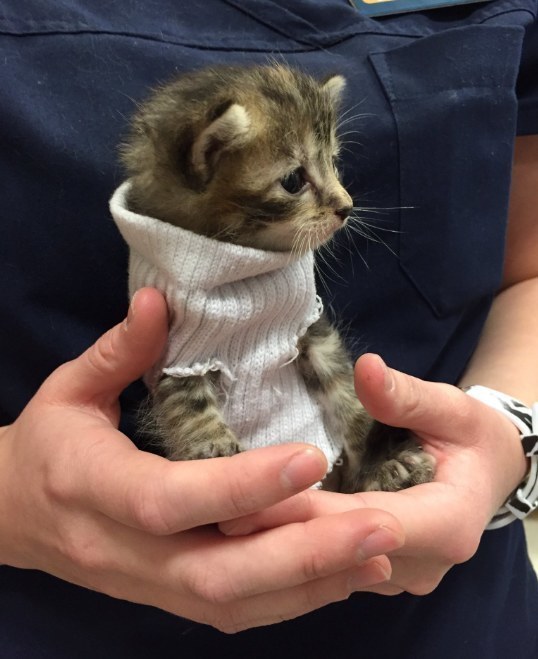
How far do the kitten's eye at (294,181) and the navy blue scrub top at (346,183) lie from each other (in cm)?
16

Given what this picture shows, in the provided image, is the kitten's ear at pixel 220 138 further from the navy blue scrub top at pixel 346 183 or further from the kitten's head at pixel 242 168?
the navy blue scrub top at pixel 346 183

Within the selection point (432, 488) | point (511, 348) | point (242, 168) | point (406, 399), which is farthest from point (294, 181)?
point (511, 348)

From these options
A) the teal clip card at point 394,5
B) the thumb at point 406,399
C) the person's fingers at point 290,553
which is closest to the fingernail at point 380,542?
the person's fingers at point 290,553

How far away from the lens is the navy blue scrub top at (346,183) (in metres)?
0.88

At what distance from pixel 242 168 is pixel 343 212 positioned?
0.16 m

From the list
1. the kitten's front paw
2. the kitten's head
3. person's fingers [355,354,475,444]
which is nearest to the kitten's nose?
the kitten's head

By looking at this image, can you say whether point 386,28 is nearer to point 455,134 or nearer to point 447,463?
point 455,134

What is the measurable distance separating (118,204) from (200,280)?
151mm

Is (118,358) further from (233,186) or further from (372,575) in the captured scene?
(372,575)

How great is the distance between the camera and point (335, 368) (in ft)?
3.35

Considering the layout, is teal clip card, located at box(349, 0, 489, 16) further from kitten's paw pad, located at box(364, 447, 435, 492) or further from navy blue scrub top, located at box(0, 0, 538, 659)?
kitten's paw pad, located at box(364, 447, 435, 492)

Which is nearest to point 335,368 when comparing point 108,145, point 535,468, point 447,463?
point 447,463

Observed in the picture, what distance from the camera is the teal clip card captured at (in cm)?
104

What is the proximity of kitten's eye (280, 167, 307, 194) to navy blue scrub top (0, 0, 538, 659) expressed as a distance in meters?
0.16
